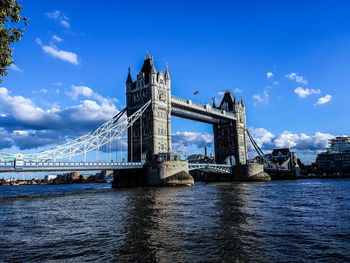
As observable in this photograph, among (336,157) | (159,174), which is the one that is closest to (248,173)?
(159,174)

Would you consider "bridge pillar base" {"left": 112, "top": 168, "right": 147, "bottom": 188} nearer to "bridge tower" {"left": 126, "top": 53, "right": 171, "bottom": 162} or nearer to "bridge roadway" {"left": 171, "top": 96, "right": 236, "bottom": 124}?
"bridge tower" {"left": 126, "top": 53, "right": 171, "bottom": 162}

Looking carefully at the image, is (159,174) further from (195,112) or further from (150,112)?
(195,112)

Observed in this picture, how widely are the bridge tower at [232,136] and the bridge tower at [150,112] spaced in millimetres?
39000

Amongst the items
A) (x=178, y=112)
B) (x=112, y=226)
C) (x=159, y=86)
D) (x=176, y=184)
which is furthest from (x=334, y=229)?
(x=178, y=112)

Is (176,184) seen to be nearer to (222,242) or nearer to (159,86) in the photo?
(159,86)

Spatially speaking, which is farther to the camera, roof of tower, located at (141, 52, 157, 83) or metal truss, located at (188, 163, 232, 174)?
metal truss, located at (188, 163, 232, 174)

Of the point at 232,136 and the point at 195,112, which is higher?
the point at 195,112

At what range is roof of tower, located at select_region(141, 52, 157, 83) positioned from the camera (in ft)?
248

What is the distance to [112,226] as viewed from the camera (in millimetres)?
18438

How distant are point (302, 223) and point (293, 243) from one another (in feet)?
17.4

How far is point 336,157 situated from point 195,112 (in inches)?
3455

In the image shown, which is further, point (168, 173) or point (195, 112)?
Result: point (195, 112)

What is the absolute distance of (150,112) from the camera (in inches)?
2886

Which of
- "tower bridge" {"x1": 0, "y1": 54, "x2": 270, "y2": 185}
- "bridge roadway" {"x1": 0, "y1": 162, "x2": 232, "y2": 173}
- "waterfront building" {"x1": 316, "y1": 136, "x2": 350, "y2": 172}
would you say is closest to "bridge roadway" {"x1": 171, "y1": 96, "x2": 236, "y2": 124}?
"tower bridge" {"x1": 0, "y1": 54, "x2": 270, "y2": 185}
